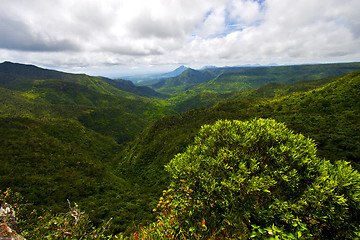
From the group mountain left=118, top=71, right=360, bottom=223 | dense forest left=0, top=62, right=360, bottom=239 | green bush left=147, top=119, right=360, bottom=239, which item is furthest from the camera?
mountain left=118, top=71, right=360, bottom=223

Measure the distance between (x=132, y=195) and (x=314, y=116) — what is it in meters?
77.9

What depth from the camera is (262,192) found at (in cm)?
870

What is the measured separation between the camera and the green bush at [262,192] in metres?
6.85

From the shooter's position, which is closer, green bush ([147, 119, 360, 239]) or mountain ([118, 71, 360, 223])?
green bush ([147, 119, 360, 239])

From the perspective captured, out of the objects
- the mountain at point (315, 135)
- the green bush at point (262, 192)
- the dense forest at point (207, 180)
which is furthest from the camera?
the mountain at point (315, 135)

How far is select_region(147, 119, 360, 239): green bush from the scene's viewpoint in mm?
6852

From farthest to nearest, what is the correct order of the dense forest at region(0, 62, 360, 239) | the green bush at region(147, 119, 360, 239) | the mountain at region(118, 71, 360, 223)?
the mountain at region(118, 71, 360, 223)
the dense forest at region(0, 62, 360, 239)
the green bush at region(147, 119, 360, 239)

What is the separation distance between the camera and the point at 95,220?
3409 centimetres

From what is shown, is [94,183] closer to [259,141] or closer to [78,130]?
[259,141]

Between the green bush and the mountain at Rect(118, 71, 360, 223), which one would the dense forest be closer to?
the green bush

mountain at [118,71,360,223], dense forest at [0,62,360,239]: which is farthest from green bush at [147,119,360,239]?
mountain at [118,71,360,223]

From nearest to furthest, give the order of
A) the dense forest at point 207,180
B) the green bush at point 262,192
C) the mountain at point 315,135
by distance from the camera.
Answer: the green bush at point 262,192, the dense forest at point 207,180, the mountain at point 315,135

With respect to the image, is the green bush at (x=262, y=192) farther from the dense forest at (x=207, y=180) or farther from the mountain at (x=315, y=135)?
the mountain at (x=315, y=135)

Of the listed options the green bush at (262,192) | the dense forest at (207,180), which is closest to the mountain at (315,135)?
the dense forest at (207,180)
